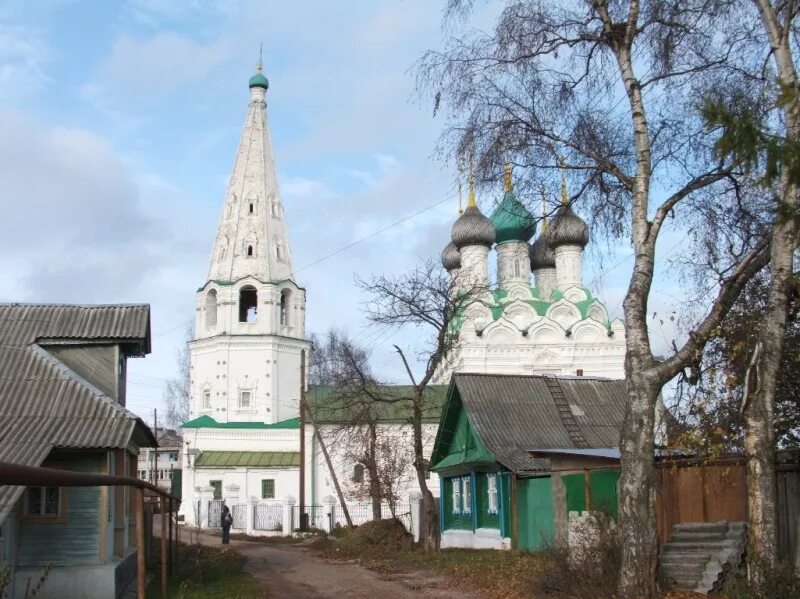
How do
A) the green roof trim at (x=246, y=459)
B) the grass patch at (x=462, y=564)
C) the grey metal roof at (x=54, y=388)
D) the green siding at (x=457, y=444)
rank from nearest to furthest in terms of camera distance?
1. the grey metal roof at (x=54, y=388)
2. the grass patch at (x=462, y=564)
3. the green siding at (x=457, y=444)
4. the green roof trim at (x=246, y=459)

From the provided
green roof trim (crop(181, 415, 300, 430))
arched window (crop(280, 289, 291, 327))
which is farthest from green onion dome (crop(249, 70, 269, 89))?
green roof trim (crop(181, 415, 300, 430))

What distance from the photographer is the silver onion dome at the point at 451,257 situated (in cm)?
5366

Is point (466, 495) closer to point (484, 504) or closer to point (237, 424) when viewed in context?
point (484, 504)

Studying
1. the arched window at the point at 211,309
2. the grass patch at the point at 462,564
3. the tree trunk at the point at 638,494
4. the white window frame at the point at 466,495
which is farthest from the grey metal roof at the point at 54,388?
the arched window at the point at 211,309

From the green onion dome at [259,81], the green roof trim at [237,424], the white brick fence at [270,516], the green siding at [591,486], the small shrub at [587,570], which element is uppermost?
the green onion dome at [259,81]

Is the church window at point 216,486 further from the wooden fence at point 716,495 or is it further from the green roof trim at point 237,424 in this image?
the wooden fence at point 716,495

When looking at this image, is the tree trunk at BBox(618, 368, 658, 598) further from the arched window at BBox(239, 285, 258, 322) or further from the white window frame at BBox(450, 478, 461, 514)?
the arched window at BBox(239, 285, 258, 322)

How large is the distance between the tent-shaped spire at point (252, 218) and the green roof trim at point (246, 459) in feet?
27.5

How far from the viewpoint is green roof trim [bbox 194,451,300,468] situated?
4506 cm

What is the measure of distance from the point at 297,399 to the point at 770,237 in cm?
3894

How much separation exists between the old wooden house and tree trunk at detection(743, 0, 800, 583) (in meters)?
8.65

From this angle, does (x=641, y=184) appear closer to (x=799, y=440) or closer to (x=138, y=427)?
(x=799, y=440)

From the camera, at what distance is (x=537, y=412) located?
24.5 m

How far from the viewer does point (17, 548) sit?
1423cm
